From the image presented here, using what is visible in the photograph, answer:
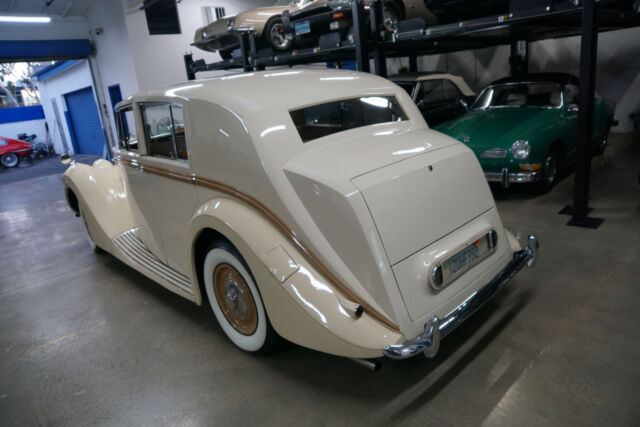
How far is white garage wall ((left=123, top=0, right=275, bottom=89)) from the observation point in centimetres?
1120

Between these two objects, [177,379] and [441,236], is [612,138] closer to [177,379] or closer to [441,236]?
[441,236]

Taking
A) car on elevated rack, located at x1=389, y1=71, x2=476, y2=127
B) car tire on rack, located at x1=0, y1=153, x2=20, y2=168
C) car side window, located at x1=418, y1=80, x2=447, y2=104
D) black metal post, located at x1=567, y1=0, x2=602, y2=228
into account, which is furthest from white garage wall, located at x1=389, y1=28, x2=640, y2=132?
car tire on rack, located at x1=0, y1=153, x2=20, y2=168

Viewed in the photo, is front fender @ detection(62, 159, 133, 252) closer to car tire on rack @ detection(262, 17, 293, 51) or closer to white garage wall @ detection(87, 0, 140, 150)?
car tire on rack @ detection(262, 17, 293, 51)

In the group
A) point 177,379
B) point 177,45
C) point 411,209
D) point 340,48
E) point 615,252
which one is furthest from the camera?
point 177,45

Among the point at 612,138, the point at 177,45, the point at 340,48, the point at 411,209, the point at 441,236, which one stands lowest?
the point at 612,138

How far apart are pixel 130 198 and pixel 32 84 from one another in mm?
23889

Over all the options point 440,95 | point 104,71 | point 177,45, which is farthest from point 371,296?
point 104,71

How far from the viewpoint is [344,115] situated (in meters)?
2.95

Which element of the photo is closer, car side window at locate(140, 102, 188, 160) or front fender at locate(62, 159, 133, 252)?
car side window at locate(140, 102, 188, 160)

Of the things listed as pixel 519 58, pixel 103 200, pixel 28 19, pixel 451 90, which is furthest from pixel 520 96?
pixel 28 19

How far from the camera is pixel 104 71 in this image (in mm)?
12648

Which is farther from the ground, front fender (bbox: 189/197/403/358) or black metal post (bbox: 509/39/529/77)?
black metal post (bbox: 509/39/529/77)

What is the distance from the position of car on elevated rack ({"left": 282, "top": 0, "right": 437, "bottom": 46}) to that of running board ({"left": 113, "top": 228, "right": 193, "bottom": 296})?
386cm

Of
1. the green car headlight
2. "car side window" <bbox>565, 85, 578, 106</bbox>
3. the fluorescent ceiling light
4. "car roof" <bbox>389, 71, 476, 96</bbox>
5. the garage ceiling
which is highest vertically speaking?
the garage ceiling
